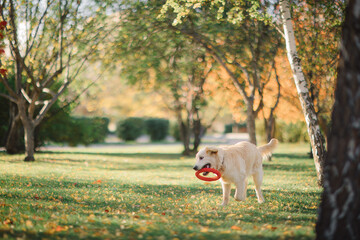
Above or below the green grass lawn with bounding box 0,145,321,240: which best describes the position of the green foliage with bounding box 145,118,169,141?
above

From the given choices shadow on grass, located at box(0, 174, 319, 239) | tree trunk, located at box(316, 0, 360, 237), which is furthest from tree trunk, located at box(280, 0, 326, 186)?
tree trunk, located at box(316, 0, 360, 237)

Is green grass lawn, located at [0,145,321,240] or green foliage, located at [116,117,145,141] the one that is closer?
→ green grass lawn, located at [0,145,321,240]

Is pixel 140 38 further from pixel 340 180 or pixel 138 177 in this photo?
pixel 340 180

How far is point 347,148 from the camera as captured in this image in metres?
3.81

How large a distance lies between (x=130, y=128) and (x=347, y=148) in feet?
114

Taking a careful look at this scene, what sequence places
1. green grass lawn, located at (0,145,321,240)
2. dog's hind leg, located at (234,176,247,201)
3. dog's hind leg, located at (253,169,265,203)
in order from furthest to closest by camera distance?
dog's hind leg, located at (253,169,265,203) → dog's hind leg, located at (234,176,247,201) → green grass lawn, located at (0,145,321,240)

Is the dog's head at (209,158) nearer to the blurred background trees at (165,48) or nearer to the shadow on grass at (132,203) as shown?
the shadow on grass at (132,203)

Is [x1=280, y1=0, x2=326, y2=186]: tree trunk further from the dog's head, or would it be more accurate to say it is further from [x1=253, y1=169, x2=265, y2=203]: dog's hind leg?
the dog's head

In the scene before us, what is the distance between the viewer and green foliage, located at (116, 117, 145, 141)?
37312mm

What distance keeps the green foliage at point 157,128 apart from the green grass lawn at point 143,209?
27.2 m

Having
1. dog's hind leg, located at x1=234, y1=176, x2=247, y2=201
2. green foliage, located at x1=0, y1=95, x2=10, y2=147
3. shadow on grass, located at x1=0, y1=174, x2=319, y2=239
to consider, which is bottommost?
shadow on grass, located at x1=0, y1=174, x2=319, y2=239

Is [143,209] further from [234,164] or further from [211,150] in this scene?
[234,164]

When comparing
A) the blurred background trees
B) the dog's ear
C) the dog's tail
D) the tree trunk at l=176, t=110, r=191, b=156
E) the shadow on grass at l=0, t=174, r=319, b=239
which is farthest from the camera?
the tree trunk at l=176, t=110, r=191, b=156

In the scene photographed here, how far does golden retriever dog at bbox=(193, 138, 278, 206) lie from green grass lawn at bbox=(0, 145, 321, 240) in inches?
15.3
